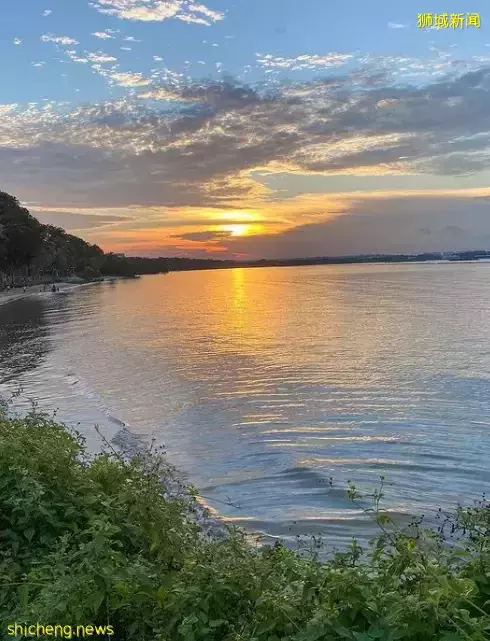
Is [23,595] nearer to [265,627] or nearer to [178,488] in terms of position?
[265,627]

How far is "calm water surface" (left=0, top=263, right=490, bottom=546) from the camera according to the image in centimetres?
1272

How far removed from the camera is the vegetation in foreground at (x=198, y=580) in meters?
3.86

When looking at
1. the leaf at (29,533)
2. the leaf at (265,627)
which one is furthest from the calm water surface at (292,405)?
the leaf at (265,627)

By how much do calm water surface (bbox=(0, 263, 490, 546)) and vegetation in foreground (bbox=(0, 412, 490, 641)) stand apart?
190 inches

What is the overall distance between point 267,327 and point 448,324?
617 inches

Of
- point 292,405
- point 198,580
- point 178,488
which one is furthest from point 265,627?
point 292,405

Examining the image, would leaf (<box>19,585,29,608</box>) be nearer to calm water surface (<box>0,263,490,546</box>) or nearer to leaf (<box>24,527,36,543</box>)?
leaf (<box>24,527,36,543</box>)

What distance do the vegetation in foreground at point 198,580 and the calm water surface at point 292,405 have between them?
15.8ft

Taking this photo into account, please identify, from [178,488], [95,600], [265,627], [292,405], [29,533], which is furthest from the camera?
[292,405]

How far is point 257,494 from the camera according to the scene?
12648mm

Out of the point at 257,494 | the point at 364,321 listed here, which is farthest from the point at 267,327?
the point at 257,494

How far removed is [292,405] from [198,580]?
53.6 feet

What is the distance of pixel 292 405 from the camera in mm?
21094

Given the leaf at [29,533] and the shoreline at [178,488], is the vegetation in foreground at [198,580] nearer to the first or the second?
the leaf at [29,533]
